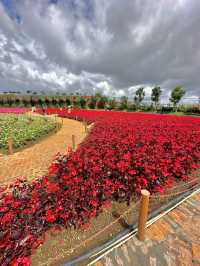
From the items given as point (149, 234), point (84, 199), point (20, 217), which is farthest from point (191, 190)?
point (20, 217)

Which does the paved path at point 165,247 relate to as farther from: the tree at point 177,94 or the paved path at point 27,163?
the tree at point 177,94

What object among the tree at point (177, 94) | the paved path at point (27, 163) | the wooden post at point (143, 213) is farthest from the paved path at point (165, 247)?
the tree at point (177, 94)

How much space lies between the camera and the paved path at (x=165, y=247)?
2006 mm

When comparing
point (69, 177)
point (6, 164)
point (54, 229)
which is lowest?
point (6, 164)

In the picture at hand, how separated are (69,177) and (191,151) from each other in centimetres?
393

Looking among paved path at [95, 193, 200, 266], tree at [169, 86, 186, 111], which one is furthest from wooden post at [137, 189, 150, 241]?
tree at [169, 86, 186, 111]

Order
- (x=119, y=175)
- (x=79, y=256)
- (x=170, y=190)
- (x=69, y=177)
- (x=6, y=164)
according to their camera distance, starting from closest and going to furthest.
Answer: (x=79, y=256), (x=69, y=177), (x=119, y=175), (x=170, y=190), (x=6, y=164)

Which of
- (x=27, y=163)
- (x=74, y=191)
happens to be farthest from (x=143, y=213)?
(x=27, y=163)

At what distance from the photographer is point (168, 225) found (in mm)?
2604

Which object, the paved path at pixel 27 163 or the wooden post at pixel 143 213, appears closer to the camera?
the wooden post at pixel 143 213

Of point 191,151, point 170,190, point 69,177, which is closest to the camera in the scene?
point 69,177

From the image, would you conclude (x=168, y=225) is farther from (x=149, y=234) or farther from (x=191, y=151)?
(x=191, y=151)

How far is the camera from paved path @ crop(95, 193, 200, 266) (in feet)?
6.58

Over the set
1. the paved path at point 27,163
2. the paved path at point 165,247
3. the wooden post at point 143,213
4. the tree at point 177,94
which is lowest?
the paved path at point 27,163
